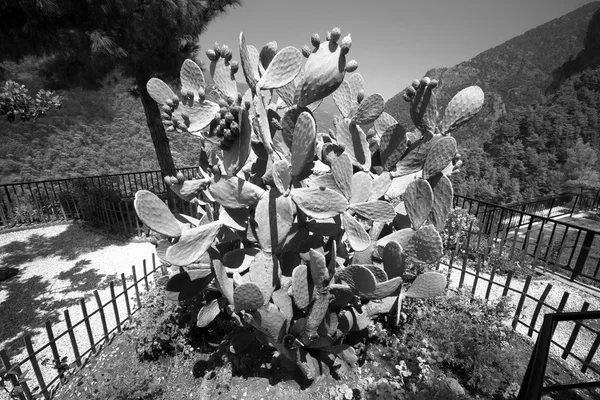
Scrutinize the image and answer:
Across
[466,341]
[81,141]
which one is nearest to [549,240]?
[466,341]

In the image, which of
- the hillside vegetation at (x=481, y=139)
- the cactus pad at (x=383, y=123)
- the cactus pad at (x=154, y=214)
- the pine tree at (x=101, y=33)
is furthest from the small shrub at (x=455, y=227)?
the pine tree at (x=101, y=33)

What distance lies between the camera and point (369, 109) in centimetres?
176

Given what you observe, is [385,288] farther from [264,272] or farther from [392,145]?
[392,145]

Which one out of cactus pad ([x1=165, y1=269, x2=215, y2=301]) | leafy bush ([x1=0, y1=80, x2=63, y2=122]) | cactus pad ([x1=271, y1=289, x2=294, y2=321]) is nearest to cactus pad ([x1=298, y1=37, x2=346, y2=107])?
cactus pad ([x1=271, y1=289, x2=294, y2=321])

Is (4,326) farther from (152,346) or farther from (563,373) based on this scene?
(563,373)

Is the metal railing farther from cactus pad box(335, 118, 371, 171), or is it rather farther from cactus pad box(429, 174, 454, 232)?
cactus pad box(335, 118, 371, 171)

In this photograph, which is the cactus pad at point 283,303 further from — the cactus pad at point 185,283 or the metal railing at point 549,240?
the metal railing at point 549,240

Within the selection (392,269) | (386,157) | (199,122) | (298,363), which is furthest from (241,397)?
(386,157)

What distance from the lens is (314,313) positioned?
1586 mm

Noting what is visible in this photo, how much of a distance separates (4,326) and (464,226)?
6793 mm

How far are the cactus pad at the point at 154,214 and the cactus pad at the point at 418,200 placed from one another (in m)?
1.43

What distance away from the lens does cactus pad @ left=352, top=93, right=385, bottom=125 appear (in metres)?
1.73

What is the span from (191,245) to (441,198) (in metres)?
1.53

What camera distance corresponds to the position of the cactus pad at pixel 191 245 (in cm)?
Answer: 141
